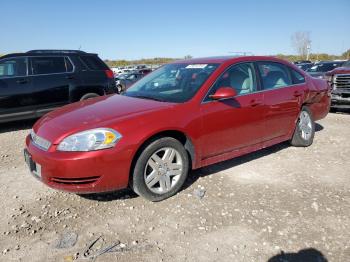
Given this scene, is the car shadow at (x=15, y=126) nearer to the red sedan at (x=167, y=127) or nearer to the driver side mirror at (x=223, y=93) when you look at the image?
the red sedan at (x=167, y=127)

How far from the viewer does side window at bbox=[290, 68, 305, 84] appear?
5.65 meters

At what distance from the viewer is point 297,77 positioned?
5730 mm

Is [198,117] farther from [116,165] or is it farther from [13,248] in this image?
[13,248]

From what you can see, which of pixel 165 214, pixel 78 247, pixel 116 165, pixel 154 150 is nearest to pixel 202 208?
pixel 165 214

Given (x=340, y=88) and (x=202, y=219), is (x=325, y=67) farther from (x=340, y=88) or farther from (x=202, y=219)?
(x=202, y=219)

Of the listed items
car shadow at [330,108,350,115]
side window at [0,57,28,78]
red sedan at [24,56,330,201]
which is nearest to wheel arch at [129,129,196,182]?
red sedan at [24,56,330,201]

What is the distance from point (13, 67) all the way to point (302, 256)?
6.93 meters

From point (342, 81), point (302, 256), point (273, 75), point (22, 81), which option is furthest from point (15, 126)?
point (342, 81)

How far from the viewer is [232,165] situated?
509cm

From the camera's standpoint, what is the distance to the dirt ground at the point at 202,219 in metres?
3.03

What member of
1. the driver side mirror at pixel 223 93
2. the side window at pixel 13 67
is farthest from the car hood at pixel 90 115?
the side window at pixel 13 67

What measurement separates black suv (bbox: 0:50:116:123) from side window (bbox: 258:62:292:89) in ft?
15.0

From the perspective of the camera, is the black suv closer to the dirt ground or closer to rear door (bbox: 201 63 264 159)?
the dirt ground

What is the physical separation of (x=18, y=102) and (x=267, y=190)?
5.66 metres
